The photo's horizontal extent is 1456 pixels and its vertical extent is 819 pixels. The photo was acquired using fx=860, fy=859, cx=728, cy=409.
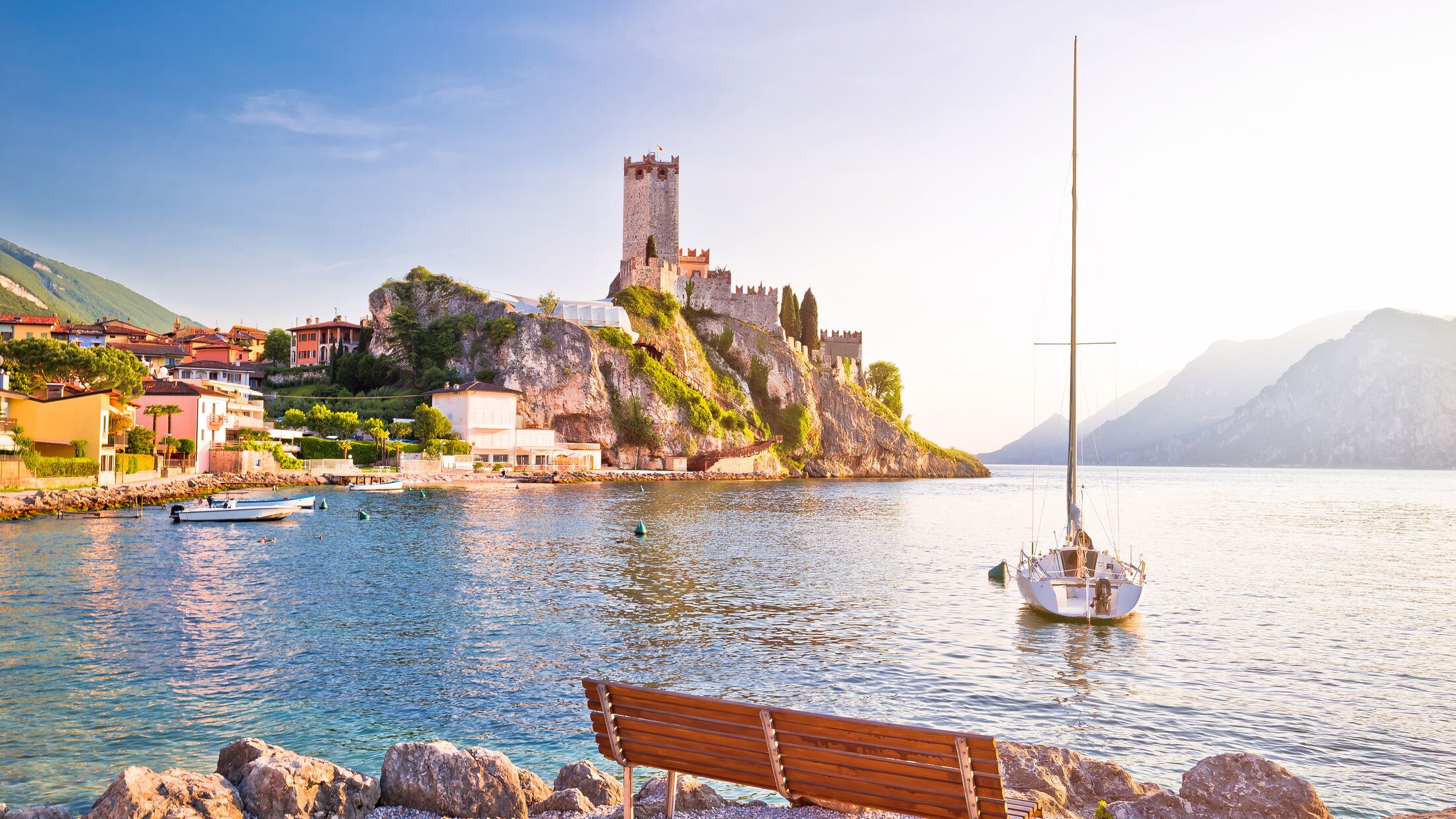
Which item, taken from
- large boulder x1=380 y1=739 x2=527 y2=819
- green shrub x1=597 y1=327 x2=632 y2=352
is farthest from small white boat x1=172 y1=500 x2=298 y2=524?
green shrub x1=597 y1=327 x2=632 y2=352

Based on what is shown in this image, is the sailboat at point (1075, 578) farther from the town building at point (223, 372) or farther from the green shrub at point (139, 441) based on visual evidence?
the town building at point (223, 372)

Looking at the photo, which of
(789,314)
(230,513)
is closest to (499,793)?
(230,513)

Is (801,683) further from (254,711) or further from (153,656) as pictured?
(153,656)

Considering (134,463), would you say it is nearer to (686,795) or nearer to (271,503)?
(271,503)

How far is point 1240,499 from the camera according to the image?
8881cm

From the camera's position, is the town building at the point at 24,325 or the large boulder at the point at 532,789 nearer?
the large boulder at the point at 532,789

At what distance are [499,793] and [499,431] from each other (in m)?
95.5

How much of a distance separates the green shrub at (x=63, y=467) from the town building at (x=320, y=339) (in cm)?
6868

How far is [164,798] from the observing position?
717 centimetres

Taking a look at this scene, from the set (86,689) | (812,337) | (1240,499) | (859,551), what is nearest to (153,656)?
(86,689)

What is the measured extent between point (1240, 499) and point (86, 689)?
98.4m

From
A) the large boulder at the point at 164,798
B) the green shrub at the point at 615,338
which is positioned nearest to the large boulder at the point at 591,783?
the large boulder at the point at 164,798

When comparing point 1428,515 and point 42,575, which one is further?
point 1428,515

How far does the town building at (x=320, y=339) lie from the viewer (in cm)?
12200
